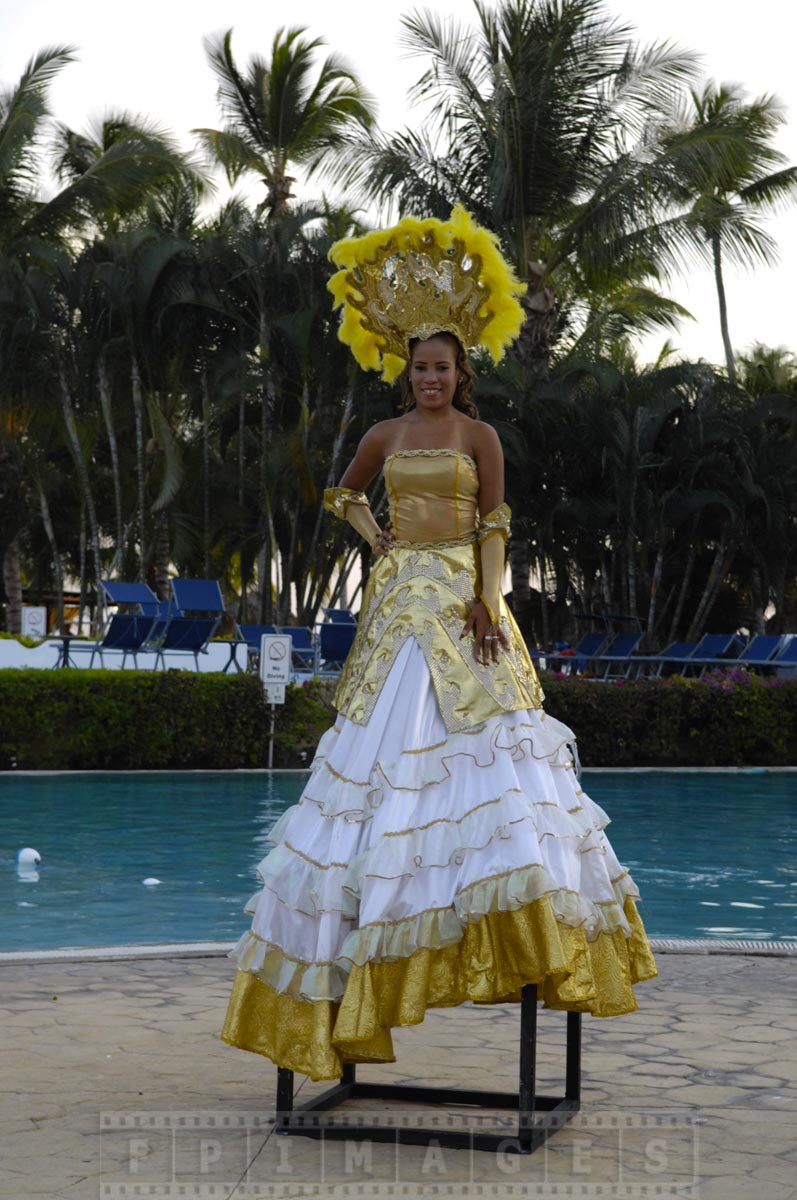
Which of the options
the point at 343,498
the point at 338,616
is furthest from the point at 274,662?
the point at 343,498

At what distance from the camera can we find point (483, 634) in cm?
378

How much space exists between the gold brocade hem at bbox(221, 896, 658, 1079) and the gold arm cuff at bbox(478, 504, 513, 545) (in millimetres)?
1005

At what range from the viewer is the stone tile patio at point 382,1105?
3264 mm

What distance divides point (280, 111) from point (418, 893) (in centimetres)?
2379

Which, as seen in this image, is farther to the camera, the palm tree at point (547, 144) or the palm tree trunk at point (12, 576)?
the palm tree trunk at point (12, 576)

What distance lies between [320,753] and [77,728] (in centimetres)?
1124

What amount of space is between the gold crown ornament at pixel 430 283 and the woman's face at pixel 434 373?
44 millimetres

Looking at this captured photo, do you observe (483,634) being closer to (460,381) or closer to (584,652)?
(460,381)

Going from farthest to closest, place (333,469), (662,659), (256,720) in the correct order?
(333,469) < (662,659) < (256,720)

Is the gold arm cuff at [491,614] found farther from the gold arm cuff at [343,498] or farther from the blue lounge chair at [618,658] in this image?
the blue lounge chair at [618,658]

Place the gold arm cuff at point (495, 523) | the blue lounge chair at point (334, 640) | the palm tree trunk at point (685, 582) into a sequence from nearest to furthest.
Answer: the gold arm cuff at point (495, 523) < the blue lounge chair at point (334, 640) < the palm tree trunk at point (685, 582)

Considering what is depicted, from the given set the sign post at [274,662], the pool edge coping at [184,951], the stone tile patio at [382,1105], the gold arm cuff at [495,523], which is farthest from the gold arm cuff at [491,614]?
the sign post at [274,662]

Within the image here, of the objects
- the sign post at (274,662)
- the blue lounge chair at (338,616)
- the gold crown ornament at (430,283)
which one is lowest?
the sign post at (274,662)

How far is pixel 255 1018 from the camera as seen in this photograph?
3.59 metres
